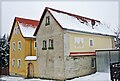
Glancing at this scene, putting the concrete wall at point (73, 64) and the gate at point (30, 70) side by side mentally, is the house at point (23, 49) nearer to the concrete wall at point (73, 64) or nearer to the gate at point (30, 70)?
the gate at point (30, 70)

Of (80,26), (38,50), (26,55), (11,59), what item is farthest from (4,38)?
(80,26)

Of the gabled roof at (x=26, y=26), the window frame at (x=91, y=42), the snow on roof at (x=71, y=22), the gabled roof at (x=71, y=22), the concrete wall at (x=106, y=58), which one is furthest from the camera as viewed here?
the gabled roof at (x=26, y=26)

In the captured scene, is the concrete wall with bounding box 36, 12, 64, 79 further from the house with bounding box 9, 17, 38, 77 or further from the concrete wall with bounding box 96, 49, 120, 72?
the concrete wall with bounding box 96, 49, 120, 72

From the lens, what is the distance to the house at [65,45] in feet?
76.8

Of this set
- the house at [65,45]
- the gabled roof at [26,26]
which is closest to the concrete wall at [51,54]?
the house at [65,45]

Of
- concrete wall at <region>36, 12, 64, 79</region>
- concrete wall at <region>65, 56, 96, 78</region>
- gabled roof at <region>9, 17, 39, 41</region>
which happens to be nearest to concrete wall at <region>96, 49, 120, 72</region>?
concrete wall at <region>65, 56, 96, 78</region>

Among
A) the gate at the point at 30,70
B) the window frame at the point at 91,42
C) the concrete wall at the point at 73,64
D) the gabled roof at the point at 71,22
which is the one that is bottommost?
the gate at the point at 30,70

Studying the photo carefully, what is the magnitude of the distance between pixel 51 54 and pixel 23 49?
25.7 ft

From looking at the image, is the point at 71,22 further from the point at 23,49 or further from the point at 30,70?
the point at 23,49

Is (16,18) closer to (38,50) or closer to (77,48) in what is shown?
(38,50)

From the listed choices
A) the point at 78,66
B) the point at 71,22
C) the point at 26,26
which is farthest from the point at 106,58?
the point at 26,26

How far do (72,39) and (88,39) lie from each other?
316 centimetres

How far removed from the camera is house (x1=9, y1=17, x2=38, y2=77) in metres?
29.5

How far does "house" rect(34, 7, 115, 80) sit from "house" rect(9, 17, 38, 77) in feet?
9.36
